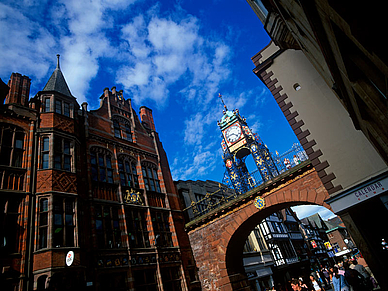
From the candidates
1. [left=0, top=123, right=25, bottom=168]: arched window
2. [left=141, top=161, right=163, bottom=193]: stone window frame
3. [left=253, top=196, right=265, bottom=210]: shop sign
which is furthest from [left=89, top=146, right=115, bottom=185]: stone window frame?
[left=253, top=196, right=265, bottom=210]: shop sign

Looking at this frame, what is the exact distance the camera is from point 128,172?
19.5m

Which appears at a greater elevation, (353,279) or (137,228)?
(137,228)

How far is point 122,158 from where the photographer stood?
19.8 meters

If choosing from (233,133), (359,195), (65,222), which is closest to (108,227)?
(65,222)

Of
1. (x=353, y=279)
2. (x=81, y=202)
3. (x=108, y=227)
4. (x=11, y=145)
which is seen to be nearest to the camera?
(x=353, y=279)

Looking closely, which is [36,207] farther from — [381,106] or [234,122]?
[234,122]

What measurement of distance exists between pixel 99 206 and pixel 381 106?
15.4 meters

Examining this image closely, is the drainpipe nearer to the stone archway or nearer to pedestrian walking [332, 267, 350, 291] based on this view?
the stone archway

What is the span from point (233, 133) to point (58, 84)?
18.3 metres

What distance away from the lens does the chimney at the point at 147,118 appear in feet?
82.6

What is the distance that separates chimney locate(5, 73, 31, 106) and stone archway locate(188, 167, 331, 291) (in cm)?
1585

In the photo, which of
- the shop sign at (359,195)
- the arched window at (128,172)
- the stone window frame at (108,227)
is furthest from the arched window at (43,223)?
the shop sign at (359,195)

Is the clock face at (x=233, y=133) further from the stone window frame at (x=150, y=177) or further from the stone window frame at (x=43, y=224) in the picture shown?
the stone window frame at (x=43, y=224)

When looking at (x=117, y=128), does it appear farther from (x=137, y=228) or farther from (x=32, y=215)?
(x=32, y=215)
